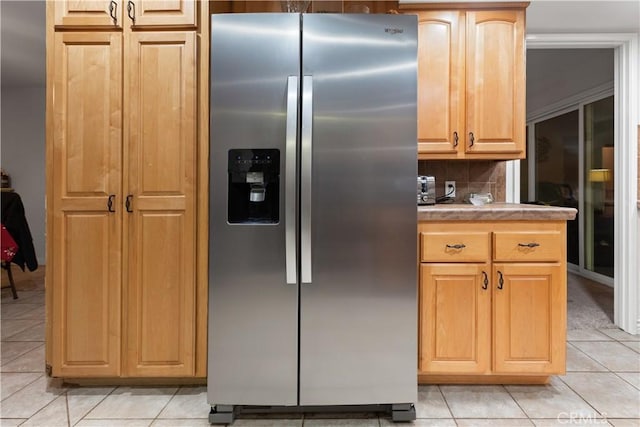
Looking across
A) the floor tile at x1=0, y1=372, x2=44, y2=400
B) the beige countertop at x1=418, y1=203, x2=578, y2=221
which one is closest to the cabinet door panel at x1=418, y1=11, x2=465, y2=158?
the beige countertop at x1=418, y1=203, x2=578, y2=221

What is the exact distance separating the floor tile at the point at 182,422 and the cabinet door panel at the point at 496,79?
6.83 ft

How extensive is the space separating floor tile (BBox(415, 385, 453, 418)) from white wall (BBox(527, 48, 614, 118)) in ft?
10.5

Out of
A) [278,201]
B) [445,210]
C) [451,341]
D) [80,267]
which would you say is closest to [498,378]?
[451,341]

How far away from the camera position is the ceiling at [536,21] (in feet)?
8.11

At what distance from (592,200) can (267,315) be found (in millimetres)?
4607

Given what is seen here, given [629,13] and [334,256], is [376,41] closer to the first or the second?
[334,256]

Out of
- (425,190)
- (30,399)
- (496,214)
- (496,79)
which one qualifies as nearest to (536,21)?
(496,79)

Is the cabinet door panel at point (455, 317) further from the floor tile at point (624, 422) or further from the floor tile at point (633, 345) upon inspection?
the floor tile at point (633, 345)

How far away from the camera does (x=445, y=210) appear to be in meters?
1.91

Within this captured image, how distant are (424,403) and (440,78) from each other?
1.82 metres

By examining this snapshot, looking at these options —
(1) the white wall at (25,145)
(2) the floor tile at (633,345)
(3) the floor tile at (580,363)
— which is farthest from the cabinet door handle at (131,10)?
(1) the white wall at (25,145)

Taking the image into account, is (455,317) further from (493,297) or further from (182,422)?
(182,422)

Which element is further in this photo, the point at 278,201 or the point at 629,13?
the point at 629,13

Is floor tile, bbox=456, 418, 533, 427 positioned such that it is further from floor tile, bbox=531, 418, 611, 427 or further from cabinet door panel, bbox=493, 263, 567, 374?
cabinet door panel, bbox=493, 263, 567, 374
